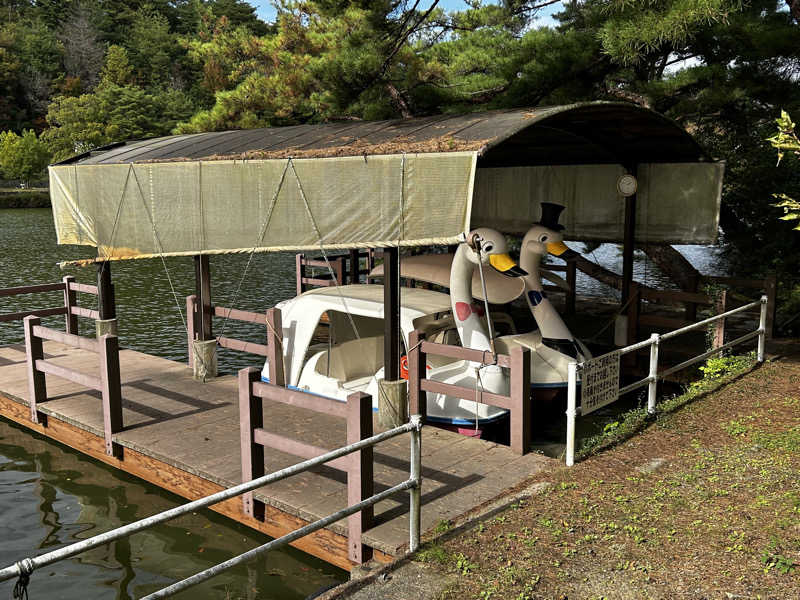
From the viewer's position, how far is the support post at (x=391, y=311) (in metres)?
8.03

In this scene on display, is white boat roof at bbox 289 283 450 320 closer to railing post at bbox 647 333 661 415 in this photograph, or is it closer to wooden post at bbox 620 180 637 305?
railing post at bbox 647 333 661 415

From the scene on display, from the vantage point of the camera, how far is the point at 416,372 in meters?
8.15

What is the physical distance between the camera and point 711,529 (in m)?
5.64

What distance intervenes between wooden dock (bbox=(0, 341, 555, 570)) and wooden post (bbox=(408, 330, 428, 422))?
1.16 ft

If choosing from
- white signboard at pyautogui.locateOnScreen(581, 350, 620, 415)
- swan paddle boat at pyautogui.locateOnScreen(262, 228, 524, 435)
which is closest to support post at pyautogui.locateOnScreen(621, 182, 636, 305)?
swan paddle boat at pyautogui.locateOnScreen(262, 228, 524, 435)

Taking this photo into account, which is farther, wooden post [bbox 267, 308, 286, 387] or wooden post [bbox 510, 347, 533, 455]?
wooden post [bbox 267, 308, 286, 387]

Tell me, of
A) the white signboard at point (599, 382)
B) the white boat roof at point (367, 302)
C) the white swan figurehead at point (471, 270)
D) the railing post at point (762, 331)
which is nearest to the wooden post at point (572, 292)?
the railing post at point (762, 331)

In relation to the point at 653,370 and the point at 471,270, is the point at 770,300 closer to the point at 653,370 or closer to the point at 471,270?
the point at 653,370

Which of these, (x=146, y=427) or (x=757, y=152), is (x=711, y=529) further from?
(x=757, y=152)

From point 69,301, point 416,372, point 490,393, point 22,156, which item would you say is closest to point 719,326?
point 490,393

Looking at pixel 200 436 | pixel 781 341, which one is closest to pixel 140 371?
pixel 200 436

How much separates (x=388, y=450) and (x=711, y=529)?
10.3 feet

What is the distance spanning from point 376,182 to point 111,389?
12.3ft

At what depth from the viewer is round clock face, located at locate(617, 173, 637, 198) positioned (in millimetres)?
11922
